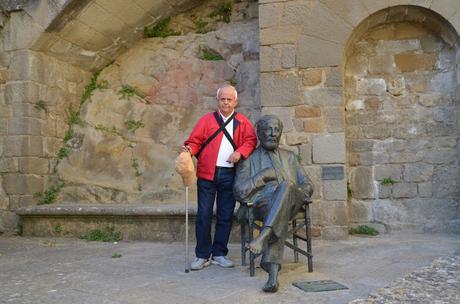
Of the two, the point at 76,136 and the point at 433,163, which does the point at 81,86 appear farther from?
the point at 433,163

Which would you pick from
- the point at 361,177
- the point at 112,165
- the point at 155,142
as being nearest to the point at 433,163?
the point at 361,177

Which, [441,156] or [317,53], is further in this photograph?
[441,156]

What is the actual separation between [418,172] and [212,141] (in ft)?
8.18

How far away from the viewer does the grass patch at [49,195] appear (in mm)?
5777

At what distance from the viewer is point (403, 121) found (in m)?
4.98

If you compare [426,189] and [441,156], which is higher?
[441,156]

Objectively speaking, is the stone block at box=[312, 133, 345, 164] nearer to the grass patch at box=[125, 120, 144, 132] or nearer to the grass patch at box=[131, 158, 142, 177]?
the grass patch at box=[131, 158, 142, 177]

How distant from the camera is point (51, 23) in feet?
18.4

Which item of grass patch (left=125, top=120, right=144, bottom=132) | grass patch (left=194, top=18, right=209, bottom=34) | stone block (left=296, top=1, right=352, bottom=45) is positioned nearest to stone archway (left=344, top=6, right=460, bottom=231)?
stone block (left=296, top=1, right=352, bottom=45)

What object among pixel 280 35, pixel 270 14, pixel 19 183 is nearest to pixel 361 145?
pixel 280 35

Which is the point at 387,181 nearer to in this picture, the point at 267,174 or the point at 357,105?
the point at 357,105

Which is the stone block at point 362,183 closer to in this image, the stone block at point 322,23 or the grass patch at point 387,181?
the grass patch at point 387,181

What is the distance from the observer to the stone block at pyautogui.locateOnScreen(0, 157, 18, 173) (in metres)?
5.65

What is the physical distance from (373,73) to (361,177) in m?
1.14
